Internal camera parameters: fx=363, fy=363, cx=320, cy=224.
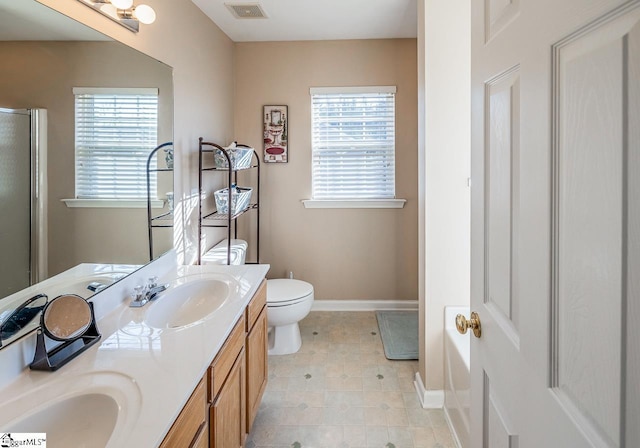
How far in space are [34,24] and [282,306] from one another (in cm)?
198

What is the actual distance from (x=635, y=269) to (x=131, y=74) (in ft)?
6.25

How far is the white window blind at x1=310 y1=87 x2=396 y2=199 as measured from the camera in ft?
11.1

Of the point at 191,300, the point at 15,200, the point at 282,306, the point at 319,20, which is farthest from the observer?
the point at 319,20

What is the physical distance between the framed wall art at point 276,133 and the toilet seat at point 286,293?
1176 millimetres

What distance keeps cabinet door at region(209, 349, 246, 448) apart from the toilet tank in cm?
110

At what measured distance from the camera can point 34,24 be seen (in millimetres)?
1170

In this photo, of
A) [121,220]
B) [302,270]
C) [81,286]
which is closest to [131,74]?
[121,220]

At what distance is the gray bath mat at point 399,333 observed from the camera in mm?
2715

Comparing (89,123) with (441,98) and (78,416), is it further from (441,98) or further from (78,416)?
(441,98)

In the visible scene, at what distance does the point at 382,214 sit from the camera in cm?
344

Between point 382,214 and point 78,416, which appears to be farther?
point 382,214

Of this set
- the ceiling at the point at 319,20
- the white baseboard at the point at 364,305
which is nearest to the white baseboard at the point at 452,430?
the white baseboard at the point at 364,305

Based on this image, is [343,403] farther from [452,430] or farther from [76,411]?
[76,411]

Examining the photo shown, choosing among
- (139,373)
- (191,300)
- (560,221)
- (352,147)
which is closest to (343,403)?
(191,300)
